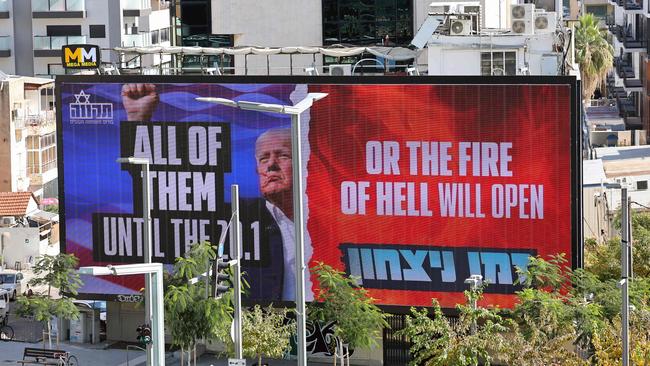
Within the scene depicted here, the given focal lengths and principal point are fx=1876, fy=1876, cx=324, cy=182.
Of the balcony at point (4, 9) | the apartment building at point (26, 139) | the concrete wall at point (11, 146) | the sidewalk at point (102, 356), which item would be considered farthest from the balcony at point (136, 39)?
the sidewalk at point (102, 356)

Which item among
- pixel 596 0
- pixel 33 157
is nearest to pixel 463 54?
pixel 33 157

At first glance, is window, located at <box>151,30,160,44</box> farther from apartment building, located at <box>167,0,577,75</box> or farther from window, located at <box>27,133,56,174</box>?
apartment building, located at <box>167,0,577,75</box>

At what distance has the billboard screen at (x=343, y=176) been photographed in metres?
63.8

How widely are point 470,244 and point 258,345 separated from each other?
320 inches

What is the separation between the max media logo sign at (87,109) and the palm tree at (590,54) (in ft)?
243

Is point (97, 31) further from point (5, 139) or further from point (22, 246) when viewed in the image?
point (22, 246)

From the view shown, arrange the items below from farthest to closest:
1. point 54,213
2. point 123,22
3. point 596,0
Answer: point 596,0, point 123,22, point 54,213

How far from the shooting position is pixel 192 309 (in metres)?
62.1

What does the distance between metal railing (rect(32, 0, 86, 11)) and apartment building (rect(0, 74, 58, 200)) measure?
68.2ft

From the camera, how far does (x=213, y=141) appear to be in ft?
221

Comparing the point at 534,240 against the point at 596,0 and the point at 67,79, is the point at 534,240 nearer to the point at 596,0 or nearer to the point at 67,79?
the point at 67,79

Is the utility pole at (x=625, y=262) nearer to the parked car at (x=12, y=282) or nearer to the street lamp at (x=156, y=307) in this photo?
the street lamp at (x=156, y=307)

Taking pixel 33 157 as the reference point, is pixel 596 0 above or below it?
above

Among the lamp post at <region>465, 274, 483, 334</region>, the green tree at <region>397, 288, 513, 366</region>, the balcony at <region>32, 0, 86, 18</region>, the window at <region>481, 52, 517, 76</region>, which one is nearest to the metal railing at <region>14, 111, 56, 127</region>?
the balcony at <region>32, 0, 86, 18</region>
